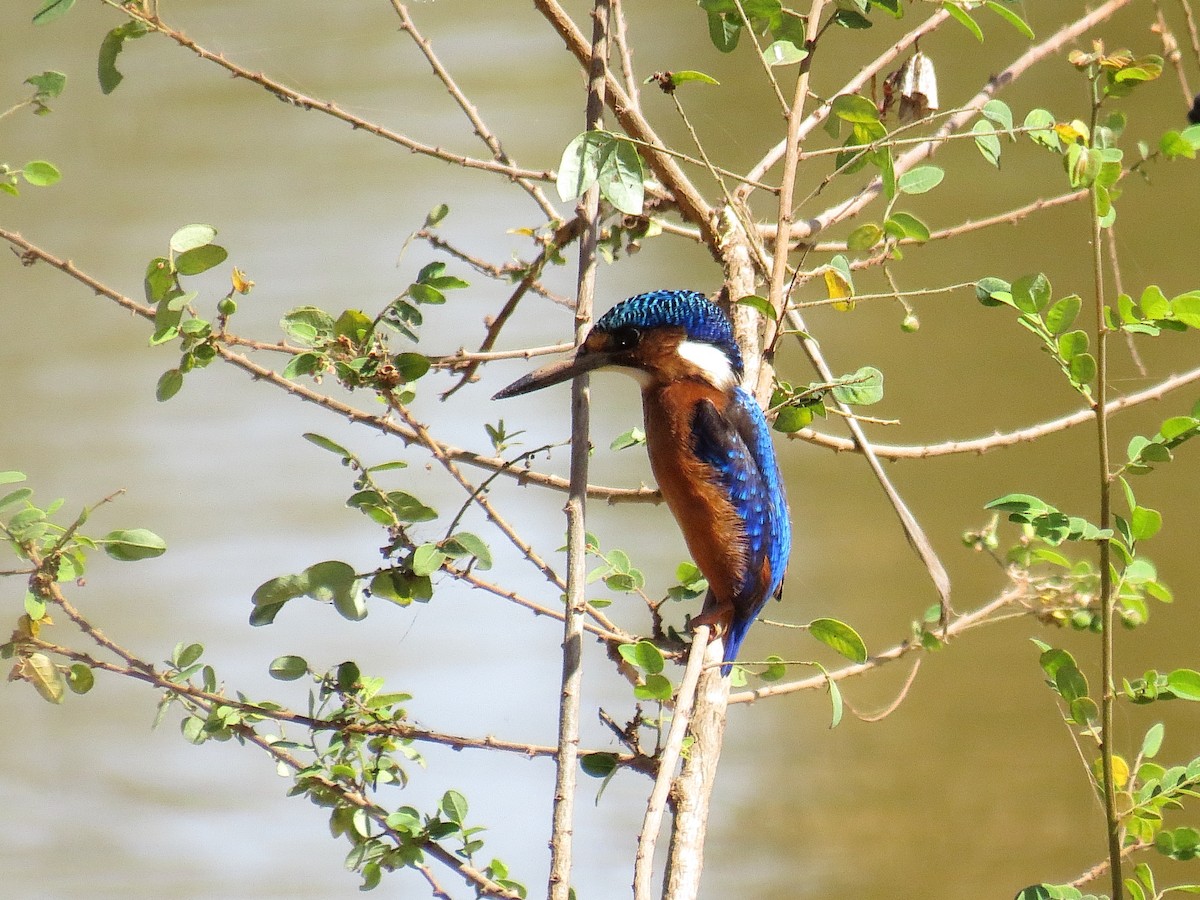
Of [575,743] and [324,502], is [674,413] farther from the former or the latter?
[324,502]

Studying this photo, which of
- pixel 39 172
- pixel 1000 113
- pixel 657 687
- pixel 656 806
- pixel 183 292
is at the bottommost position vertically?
pixel 656 806

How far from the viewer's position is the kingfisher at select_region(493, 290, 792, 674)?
141 centimetres

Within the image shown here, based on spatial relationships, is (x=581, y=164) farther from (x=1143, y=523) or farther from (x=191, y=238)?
(x=1143, y=523)

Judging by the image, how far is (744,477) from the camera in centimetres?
144

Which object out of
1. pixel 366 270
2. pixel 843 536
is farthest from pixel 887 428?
pixel 366 270

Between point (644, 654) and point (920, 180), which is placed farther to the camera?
point (920, 180)

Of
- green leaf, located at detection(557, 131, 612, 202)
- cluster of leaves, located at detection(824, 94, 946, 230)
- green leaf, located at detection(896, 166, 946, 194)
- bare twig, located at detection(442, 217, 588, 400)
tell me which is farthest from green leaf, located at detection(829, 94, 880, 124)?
bare twig, located at detection(442, 217, 588, 400)

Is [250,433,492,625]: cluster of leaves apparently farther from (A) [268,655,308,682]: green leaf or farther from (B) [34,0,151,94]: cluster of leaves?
(B) [34,0,151,94]: cluster of leaves

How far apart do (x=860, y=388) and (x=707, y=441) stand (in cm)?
28

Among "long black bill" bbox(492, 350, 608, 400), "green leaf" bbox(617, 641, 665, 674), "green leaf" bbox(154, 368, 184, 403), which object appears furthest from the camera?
"long black bill" bbox(492, 350, 608, 400)

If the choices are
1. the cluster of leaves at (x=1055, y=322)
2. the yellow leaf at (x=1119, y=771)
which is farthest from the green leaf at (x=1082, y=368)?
the yellow leaf at (x=1119, y=771)

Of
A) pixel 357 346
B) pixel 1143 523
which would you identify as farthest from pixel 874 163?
pixel 357 346

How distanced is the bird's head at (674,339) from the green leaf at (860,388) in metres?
0.26

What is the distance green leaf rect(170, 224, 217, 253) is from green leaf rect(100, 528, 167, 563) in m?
0.25
